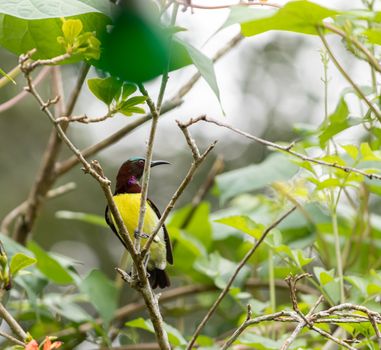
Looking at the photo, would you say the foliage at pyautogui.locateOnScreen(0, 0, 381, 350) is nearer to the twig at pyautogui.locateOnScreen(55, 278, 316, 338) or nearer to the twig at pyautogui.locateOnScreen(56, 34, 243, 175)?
the twig at pyautogui.locateOnScreen(55, 278, 316, 338)

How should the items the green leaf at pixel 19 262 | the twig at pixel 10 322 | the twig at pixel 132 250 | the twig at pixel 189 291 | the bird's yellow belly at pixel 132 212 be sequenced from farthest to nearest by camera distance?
1. the twig at pixel 189 291
2. the bird's yellow belly at pixel 132 212
3. the green leaf at pixel 19 262
4. the twig at pixel 10 322
5. the twig at pixel 132 250

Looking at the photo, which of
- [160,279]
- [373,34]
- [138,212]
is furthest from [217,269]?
[373,34]

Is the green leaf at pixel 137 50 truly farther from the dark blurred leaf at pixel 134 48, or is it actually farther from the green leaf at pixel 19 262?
the green leaf at pixel 19 262

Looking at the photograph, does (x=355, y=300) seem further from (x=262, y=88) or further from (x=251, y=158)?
(x=262, y=88)

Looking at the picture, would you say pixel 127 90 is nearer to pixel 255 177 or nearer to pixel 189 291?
pixel 255 177

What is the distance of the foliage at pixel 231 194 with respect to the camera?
1264mm

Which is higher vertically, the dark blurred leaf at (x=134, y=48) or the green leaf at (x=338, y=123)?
the dark blurred leaf at (x=134, y=48)

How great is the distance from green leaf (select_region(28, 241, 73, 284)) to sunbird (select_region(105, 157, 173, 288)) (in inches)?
10.3

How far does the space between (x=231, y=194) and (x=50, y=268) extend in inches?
22.9

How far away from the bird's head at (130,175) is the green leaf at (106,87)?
2.47ft

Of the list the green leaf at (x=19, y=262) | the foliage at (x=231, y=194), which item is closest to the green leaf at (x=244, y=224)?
the foliage at (x=231, y=194)

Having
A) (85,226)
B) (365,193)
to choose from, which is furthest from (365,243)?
(85,226)

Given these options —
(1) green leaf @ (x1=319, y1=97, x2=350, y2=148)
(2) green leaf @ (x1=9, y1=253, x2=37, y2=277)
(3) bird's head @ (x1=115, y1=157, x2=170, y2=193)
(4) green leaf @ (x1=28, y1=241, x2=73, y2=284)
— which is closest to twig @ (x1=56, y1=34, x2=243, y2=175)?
(3) bird's head @ (x1=115, y1=157, x2=170, y2=193)

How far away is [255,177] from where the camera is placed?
235cm
